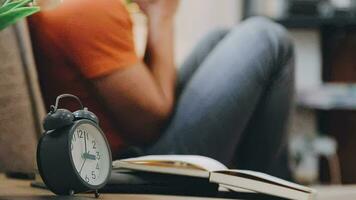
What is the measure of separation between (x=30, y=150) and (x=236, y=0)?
2.15 m

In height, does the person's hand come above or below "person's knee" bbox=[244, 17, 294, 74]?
above

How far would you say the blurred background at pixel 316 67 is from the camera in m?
2.97

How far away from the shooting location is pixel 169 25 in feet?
4.49

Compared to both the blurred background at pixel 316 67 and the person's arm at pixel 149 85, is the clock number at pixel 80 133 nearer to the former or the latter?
the person's arm at pixel 149 85

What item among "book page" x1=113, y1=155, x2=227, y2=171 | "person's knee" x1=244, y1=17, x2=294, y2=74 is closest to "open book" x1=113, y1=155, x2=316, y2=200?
"book page" x1=113, y1=155, x2=227, y2=171

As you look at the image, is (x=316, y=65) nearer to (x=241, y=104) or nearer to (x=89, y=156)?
(x=241, y=104)

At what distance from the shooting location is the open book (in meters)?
0.79

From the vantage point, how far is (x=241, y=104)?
1.25 metres

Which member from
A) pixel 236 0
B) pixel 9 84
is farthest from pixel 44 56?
pixel 236 0

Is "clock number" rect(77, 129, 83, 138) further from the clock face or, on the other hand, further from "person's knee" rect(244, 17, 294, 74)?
"person's knee" rect(244, 17, 294, 74)

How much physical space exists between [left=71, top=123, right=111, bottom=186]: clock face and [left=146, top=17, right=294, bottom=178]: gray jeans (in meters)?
0.49

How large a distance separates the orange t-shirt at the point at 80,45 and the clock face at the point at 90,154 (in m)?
0.38

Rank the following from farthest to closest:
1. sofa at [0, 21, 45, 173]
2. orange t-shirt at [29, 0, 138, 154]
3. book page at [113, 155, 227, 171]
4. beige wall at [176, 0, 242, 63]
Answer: beige wall at [176, 0, 242, 63]
orange t-shirt at [29, 0, 138, 154]
sofa at [0, 21, 45, 173]
book page at [113, 155, 227, 171]

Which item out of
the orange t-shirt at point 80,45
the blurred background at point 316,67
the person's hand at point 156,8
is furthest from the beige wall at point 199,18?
the orange t-shirt at point 80,45
